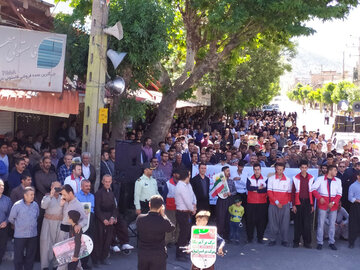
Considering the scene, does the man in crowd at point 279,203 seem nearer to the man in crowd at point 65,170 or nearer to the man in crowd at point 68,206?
the man in crowd at point 65,170

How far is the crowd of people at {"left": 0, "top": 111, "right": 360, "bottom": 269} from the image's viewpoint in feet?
23.9

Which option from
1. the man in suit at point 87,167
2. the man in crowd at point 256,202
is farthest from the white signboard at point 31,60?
the man in crowd at point 256,202

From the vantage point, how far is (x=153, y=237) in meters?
6.10

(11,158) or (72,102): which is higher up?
(72,102)

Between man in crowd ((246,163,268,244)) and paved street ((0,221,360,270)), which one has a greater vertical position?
man in crowd ((246,163,268,244))

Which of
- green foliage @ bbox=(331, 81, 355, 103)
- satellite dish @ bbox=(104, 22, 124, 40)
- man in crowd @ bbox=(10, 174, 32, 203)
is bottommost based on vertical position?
man in crowd @ bbox=(10, 174, 32, 203)

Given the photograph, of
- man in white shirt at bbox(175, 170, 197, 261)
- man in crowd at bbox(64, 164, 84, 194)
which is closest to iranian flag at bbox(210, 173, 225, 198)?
man in white shirt at bbox(175, 170, 197, 261)

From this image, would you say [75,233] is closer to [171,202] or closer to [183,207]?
[183,207]

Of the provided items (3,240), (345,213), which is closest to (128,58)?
→ (3,240)

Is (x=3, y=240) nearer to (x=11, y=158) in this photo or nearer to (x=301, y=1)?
(x=11, y=158)

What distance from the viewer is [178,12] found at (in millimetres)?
14891

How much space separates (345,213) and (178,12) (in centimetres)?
809

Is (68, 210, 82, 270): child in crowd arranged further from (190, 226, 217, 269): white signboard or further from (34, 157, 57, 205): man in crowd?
(34, 157, 57, 205): man in crowd

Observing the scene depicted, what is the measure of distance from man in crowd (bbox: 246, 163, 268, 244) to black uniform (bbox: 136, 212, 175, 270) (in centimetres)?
401
